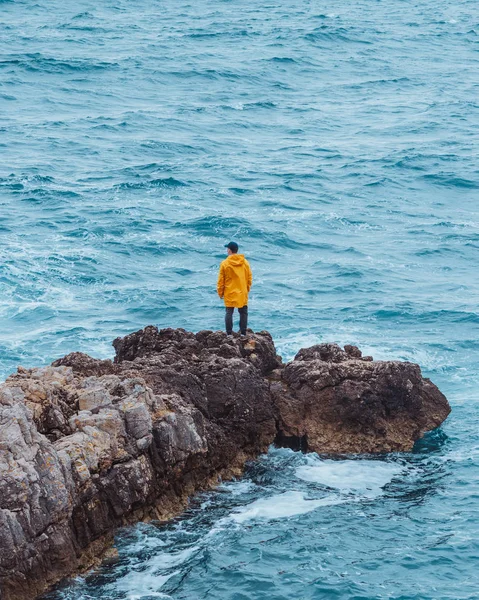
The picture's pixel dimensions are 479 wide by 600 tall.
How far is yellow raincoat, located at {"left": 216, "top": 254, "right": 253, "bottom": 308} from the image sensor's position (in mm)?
19906

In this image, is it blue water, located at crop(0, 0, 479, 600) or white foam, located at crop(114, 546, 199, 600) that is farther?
blue water, located at crop(0, 0, 479, 600)

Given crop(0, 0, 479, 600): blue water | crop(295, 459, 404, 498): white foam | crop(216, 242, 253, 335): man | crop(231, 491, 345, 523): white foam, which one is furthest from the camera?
crop(216, 242, 253, 335): man

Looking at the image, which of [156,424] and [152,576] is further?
[156,424]

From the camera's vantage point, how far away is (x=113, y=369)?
1795cm

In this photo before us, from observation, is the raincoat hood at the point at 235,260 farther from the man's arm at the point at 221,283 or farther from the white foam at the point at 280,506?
the white foam at the point at 280,506

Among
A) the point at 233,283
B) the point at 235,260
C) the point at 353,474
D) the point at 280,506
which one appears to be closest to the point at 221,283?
the point at 233,283

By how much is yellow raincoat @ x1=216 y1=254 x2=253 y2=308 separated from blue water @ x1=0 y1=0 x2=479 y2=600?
3463 mm

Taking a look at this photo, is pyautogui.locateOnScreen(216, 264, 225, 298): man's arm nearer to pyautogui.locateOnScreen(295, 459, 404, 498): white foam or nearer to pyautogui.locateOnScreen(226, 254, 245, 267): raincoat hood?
pyautogui.locateOnScreen(226, 254, 245, 267): raincoat hood

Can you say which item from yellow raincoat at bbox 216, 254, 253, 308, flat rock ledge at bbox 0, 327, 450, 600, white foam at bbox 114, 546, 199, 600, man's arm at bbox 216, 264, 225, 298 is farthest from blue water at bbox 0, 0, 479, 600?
man's arm at bbox 216, 264, 225, 298

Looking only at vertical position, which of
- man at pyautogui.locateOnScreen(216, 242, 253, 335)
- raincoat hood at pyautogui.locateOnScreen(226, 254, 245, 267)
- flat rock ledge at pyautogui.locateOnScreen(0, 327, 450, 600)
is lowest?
flat rock ledge at pyautogui.locateOnScreen(0, 327, 450, 600)

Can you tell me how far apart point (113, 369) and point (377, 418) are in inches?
186

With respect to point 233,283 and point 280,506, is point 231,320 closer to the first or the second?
point 233,283

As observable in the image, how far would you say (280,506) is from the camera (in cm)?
1625

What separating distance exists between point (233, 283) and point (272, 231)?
12.5 meters
